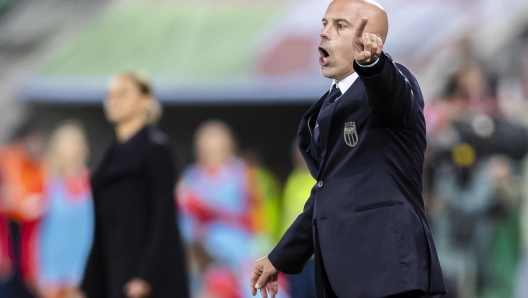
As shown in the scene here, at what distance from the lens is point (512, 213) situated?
29.9 feet

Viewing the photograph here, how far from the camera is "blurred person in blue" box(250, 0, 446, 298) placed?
374 cm

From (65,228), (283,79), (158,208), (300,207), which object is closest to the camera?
(158,208)

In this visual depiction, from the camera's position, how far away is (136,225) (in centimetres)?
642

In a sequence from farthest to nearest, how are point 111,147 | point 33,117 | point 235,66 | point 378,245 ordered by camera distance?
point 33,117, point 235,66, point 111,147, point 378,245

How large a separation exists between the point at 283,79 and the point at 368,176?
865 cm

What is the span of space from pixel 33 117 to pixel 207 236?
5.26 meters

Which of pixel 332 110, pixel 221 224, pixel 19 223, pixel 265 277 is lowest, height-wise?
pixel 265 277

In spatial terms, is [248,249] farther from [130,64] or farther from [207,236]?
[130,64]

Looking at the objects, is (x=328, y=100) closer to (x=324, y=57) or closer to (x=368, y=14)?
(x=324, y=57)

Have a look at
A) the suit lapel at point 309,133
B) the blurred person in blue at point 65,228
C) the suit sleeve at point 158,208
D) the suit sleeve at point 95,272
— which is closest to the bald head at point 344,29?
the suit lapel at point 309,133

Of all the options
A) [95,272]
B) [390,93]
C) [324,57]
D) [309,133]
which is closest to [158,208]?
[95,272]

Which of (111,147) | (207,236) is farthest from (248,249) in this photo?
(111,147)

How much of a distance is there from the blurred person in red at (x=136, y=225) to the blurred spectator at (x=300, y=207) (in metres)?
→ 2.17

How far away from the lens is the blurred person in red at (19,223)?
10.3m
